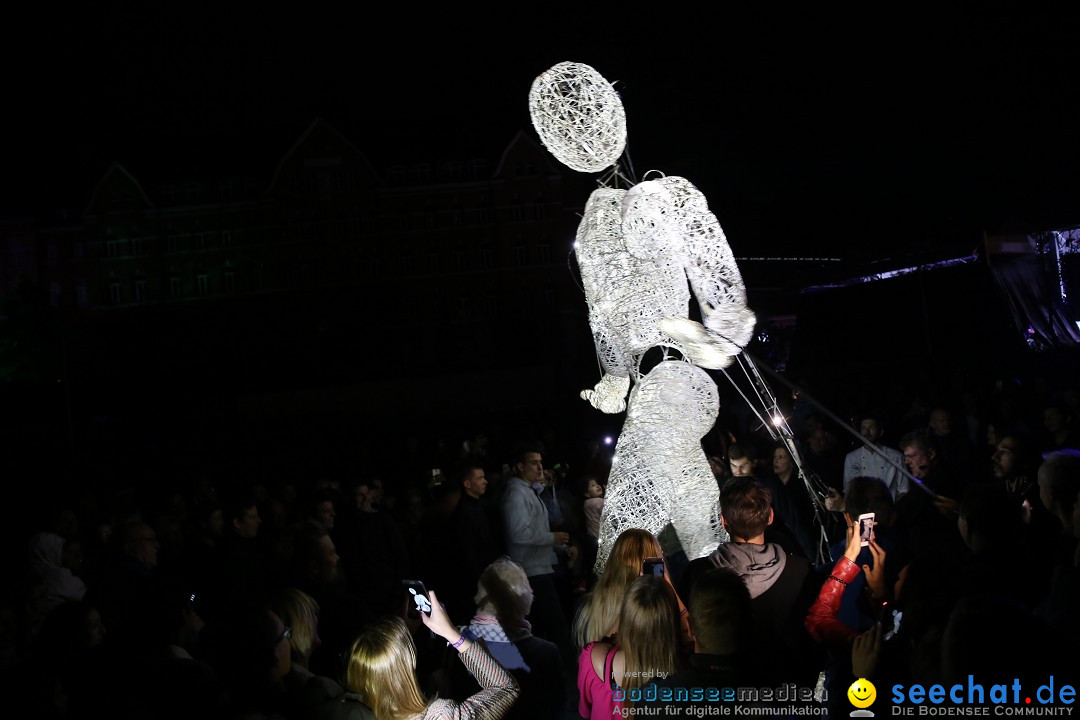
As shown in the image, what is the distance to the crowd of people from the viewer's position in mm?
2414

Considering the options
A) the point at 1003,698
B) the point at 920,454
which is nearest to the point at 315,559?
the point at 1003,698

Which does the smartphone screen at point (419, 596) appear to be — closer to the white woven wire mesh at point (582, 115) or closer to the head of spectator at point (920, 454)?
the white woven wire mesh at point (582, 115)

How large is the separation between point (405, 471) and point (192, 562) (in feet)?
20.7

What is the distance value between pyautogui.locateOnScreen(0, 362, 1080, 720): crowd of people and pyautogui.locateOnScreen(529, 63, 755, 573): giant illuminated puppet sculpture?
1.96 ft

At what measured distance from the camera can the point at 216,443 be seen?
20656 mm

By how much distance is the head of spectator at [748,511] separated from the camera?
3.28 meters

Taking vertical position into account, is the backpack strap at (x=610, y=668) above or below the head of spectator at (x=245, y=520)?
below

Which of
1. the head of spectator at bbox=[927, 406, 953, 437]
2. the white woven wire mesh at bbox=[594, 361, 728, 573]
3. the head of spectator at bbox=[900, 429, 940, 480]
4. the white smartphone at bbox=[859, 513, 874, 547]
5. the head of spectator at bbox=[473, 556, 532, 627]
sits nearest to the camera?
the white smartphone at bbox=[859, 513, 874, 547]

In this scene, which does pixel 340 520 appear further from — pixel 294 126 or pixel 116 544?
pixel 294 126

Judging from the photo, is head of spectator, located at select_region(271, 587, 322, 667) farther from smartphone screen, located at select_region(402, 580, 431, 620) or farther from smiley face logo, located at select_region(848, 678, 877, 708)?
smiley face logo, located at select_region(848, 678, 877, 708)

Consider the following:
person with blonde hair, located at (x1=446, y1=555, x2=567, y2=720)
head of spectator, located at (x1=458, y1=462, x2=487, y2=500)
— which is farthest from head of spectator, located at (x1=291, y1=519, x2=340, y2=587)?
head of spectator, located at (x1=458, y1=462, x2=487, y2=500)

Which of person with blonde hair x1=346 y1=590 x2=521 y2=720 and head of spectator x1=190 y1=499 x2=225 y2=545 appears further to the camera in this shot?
head of spectator x1=190 y1=499 x2=225 y2=545

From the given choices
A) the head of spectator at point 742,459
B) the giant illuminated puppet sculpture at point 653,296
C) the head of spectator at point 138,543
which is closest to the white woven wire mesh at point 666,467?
the giant illuminated puppet sculpture at point 653,296

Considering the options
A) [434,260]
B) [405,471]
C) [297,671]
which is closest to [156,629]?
[297,671]
